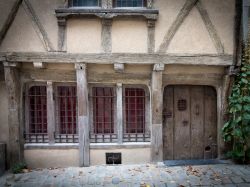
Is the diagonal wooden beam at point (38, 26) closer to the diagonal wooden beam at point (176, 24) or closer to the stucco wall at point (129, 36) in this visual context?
the stucco wall at point (129, 36)

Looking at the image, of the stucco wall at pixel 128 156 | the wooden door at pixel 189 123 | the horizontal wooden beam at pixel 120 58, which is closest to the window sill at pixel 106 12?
the horizontal wooden beam at pixel 120 58

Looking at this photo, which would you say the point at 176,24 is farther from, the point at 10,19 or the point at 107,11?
the point at 10,19

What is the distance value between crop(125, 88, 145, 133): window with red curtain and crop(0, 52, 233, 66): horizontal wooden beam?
0.84 m

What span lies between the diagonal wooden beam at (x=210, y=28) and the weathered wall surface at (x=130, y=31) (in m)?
0.05

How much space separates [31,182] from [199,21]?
4529 mm

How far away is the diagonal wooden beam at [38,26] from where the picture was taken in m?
4.64

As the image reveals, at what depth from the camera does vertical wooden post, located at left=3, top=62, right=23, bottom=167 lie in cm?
488

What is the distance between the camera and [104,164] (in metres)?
5.20

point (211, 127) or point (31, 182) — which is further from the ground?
point (211, 127)

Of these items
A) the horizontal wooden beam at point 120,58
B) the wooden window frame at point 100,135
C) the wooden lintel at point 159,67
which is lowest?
the wooden window frame at point 100,135

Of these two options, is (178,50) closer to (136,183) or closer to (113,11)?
(113,11)

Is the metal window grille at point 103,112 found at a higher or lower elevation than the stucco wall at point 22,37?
lower

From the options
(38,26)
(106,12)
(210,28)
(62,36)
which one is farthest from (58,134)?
(210,28)

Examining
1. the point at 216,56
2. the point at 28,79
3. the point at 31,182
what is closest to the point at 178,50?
the point at 216,56
